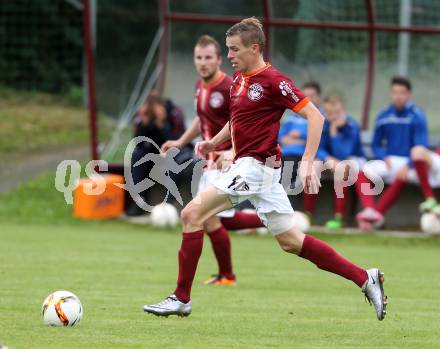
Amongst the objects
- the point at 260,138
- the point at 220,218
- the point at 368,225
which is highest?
the point at 260,138

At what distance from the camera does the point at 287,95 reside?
734 centimetres

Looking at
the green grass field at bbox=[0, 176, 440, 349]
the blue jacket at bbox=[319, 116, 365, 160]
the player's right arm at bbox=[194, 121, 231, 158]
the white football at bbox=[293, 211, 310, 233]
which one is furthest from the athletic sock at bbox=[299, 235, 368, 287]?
the blue jacket at bbox=[319, 116, 365, 160]

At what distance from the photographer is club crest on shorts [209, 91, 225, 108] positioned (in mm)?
9625

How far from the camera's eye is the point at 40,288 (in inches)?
350

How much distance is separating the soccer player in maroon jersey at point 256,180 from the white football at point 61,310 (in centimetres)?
60

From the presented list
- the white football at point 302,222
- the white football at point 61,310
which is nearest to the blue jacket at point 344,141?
the white football at point 302,222

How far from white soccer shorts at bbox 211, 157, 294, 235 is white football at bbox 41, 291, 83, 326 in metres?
1.33

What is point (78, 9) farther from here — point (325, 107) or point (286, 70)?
point (325, 107)

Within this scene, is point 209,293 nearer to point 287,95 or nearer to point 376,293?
point 376,293

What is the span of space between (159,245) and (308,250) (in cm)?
608

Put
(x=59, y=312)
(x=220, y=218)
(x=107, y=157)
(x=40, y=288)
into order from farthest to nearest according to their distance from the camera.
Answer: (x=107, y=157), (x=220, y=218), (x=40, y=288), (x=59, y=312)

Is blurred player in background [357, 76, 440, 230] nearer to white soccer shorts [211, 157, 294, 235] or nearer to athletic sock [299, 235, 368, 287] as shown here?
athletic sock [299, 235, 368, 287]

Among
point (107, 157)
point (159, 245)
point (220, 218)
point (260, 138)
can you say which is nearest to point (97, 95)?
point (107, 157)

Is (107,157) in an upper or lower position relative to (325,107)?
lower
